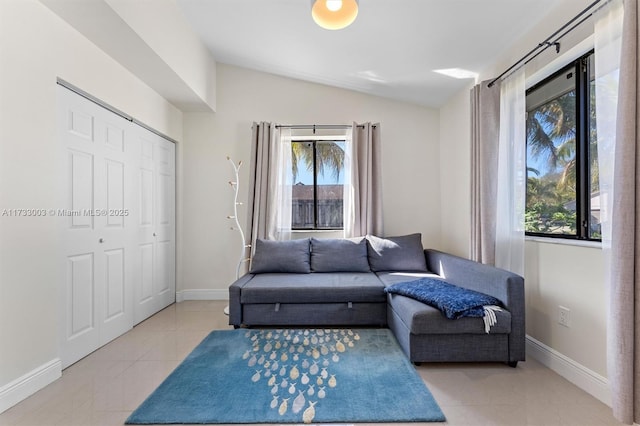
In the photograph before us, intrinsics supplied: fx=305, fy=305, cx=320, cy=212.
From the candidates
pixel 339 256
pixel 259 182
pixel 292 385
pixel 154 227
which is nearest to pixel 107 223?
pixel 154 227

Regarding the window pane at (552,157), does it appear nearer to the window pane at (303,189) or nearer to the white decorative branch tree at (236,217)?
the window pane at (303,189)

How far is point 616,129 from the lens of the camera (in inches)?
57.7

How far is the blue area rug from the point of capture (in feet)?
5.24

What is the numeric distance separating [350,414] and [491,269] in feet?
4.88

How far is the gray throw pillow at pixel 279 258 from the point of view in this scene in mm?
3291

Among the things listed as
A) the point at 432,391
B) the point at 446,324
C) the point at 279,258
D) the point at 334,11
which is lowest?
the point at 432,391

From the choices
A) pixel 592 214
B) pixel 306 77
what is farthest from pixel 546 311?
pixel 306 77

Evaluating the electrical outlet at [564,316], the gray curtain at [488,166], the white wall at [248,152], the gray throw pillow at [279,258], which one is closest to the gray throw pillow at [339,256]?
the gray throw pillow at [279,258]

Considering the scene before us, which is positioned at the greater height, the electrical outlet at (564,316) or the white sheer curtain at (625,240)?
the white sheer curtain at (625,240)

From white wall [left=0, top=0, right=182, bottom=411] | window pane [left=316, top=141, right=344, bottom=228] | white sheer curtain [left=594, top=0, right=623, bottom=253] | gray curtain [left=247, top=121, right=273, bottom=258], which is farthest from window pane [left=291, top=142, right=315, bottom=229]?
white sheer curtain [left=594, top=0, right=623, bottom=253]

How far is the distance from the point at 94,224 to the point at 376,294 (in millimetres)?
2443

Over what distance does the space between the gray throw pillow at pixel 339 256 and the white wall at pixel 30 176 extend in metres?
2.18

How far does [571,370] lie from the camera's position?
194cm

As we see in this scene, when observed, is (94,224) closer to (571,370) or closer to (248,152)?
(248,152)
